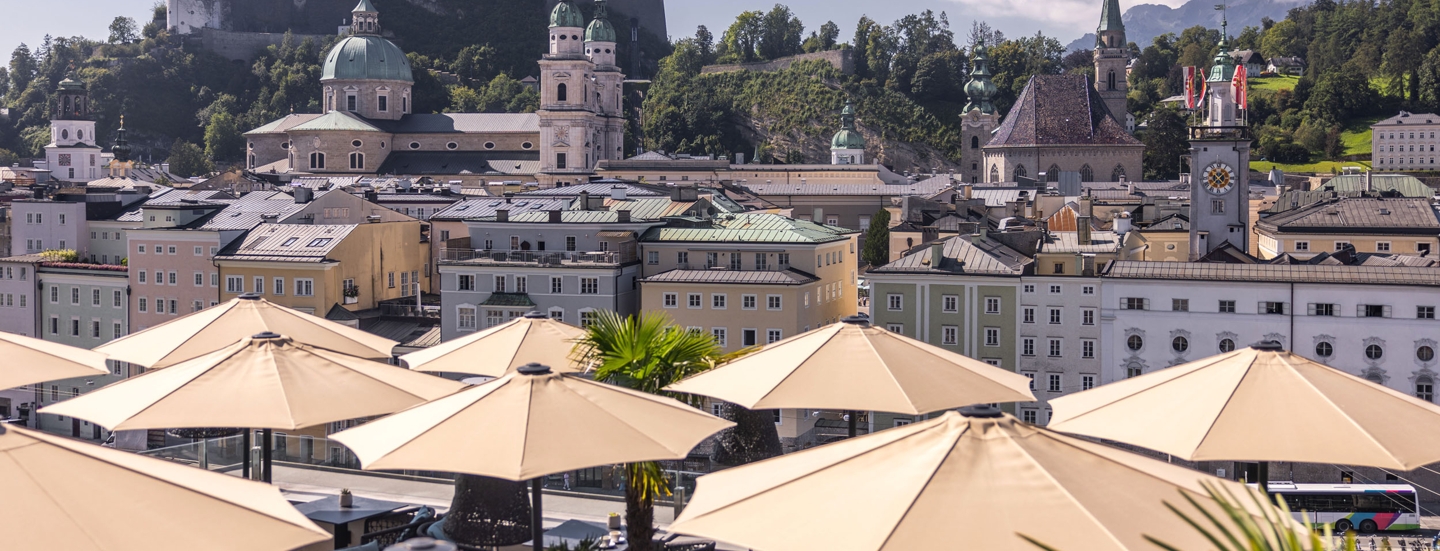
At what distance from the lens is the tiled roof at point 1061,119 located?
92000 millimetres

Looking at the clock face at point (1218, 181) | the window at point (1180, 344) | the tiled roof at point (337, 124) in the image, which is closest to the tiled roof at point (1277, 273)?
the window at point (1180, 344)

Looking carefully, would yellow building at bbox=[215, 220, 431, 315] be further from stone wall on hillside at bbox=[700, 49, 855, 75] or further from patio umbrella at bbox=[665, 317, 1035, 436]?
stone wall on hillside at bbox=[700, 49, 855, 75]

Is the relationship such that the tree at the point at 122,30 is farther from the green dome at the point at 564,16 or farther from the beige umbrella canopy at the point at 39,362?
the beige umbrella canopy at the point at 39,362

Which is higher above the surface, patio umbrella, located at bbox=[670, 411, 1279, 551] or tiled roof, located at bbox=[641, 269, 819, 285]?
tiled roof, located at bbox=[641, 269, 819, 285]

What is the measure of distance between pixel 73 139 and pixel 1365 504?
367 ft

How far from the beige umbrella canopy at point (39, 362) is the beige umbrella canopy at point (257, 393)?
104 centimetres

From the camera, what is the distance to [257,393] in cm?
1216

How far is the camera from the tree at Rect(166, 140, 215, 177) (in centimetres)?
12238

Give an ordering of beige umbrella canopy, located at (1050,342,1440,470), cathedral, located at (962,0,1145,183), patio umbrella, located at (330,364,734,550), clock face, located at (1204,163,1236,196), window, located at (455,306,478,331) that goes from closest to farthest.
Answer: patio umbrella, located at (330,364,734,550) < beige umbrella canopy, located at (1050,342,1440,470) < window, located at (455,306,478,331) < clock face, located at (1204,163,1236,196) < cathedral, located at (962,0,1145,183)

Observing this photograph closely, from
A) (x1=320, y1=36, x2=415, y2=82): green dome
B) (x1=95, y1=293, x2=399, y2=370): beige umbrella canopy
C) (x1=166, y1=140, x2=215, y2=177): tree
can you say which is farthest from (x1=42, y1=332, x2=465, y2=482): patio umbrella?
(x1=166, y1=140, x2=215, y2=177): tree

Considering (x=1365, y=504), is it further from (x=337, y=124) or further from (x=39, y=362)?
(x=337, y=124)

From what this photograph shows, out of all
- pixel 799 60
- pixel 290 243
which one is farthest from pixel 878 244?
pixel 799 60

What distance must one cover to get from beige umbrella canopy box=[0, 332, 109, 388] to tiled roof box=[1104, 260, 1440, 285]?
29.2m

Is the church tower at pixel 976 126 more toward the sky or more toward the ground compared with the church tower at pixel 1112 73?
more toward the ground
